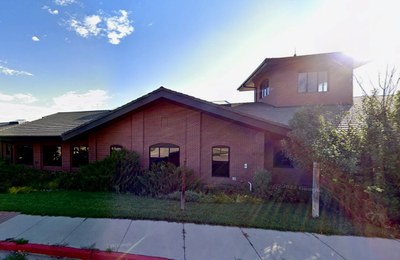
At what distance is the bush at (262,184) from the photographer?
376 inches

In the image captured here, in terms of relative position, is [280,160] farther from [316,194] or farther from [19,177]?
[19,177]

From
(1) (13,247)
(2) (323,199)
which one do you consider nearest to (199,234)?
(1) (13,247)

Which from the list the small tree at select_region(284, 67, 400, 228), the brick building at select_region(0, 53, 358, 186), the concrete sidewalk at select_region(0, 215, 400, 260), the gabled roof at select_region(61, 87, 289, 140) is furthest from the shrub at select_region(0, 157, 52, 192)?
the small tree at select_region(284, 67, 400, 228)

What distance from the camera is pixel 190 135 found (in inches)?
477

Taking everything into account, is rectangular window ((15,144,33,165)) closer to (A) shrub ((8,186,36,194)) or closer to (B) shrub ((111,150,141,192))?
(A) shrub ((8,186,36,194))

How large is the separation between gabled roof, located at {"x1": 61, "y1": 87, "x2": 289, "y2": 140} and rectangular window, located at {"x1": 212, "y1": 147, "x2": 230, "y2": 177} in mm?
1790

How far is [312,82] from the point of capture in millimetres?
15477

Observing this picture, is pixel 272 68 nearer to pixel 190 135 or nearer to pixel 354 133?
pixel 190 135

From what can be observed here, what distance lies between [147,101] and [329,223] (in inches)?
357

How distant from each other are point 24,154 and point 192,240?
17358 millimetres

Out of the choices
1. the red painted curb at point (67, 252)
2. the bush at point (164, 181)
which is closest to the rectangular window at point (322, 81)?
the bush at point (164, 181)

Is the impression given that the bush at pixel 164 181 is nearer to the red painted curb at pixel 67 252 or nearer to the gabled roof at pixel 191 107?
the gabled roof at pixel 191 107

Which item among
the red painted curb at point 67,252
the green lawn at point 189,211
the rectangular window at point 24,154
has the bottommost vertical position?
the green lawn at point 189,211

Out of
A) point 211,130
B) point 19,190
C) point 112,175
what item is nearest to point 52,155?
point 19,190
